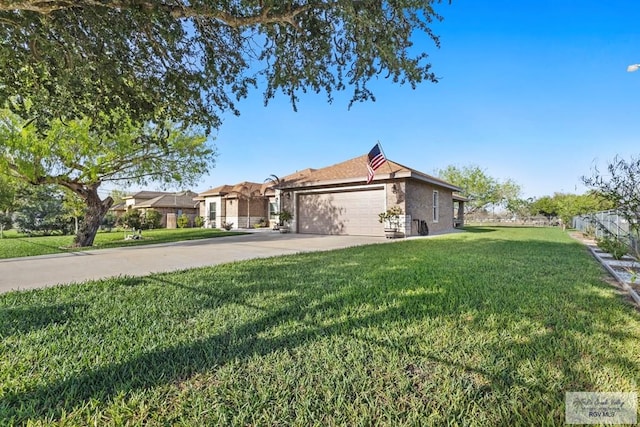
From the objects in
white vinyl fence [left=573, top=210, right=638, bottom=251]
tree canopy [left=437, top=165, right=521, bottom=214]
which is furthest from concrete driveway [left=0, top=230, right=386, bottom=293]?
tree canopy [left=437, top=165, right=521, bottom=214]

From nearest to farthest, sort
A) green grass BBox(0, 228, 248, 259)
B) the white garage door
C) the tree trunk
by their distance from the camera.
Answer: green grass BBox(0, 228, 248, 259)
the tree trunk
the white garage door

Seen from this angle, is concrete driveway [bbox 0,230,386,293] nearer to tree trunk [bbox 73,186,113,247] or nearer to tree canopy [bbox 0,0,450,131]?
tree canopy [bbox 0,0,450,131]

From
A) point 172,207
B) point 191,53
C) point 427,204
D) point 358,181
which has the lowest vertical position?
point 427,204

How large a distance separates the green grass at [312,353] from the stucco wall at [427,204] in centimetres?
1025

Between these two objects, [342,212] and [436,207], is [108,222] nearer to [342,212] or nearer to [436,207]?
[342,212]

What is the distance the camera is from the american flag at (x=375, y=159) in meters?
14.0

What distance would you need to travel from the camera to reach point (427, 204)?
17.3 m

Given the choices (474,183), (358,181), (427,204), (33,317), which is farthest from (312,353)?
(474,183)

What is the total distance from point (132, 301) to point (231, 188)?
2334cm

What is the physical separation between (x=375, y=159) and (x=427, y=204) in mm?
5193

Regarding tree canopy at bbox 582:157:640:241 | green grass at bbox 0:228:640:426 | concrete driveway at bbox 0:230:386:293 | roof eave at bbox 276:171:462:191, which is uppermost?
roof eave at bbox 276:171:462:191

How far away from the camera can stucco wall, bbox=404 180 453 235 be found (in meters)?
15.0

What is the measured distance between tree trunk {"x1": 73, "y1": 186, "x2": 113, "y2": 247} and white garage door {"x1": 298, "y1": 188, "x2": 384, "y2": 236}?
985 centimetres

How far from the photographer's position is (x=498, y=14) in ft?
27.7
